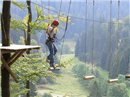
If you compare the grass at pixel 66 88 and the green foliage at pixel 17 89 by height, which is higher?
the green foliage at pixel 17 89

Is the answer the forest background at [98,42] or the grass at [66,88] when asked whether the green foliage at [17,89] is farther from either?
the grass at [66,88]

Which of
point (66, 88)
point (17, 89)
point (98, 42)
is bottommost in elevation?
point (66, 88)

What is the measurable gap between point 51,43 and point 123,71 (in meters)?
43.0

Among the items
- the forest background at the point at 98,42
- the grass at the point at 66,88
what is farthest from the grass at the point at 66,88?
the forest background at the point at 98,42

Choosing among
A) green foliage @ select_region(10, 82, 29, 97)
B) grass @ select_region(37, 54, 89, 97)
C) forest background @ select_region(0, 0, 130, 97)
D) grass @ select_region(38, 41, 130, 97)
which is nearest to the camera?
green foliage @ select_region(10, 82, 29, 97)

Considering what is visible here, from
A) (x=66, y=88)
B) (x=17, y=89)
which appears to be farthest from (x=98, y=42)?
(x=17, y=89)

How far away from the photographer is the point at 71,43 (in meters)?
89.9

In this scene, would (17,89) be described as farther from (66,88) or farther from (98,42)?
(98,42)

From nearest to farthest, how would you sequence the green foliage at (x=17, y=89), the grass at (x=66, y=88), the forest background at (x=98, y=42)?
the green foliage at (x=17, y=89)
the forest background at (x=98, y=42)
the grass at (x=66, y=88)

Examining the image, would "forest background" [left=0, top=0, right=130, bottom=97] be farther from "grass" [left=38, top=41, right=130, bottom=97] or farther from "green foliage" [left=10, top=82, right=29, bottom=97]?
"green foliage" [left=10, top=82, right=29, bottom=97]

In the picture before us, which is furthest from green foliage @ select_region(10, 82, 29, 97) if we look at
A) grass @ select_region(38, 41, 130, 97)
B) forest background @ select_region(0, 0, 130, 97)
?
grass @ select_region(38, 41, 130, 97)

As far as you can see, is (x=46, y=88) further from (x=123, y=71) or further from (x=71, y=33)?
(x=71, y=33)

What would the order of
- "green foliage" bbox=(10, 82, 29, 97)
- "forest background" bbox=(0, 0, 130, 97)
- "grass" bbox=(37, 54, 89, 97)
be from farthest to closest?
1. "grass" bbox=(37, 54, 89, 97)
2. "forest background" bbox=(0, 0, 130, 97)
3. "green foliage" bbox=(10, 82, 29, 97)

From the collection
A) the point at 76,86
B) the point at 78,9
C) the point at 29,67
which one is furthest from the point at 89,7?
the point at 29,67
